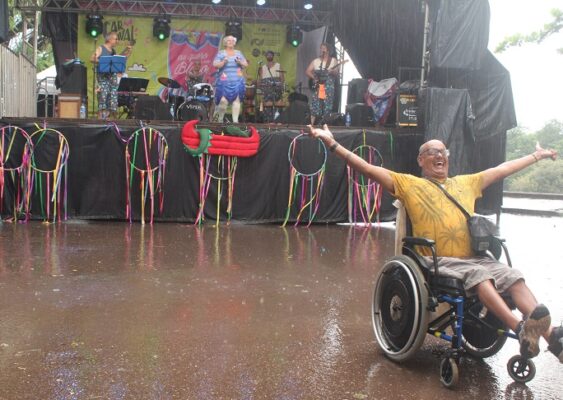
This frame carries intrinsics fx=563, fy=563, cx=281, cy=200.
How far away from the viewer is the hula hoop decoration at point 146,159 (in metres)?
9.02

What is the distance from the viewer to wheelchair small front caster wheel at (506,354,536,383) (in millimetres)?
3109

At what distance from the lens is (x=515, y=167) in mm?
3777

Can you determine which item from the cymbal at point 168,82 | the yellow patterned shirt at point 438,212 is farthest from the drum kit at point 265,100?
the yellow patterned shirt at point 438,212

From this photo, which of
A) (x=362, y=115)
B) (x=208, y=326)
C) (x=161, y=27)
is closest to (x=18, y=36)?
(x=161, y=27)

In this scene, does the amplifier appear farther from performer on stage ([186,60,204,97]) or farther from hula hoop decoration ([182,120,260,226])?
performer on stage ([186,60,204,97])

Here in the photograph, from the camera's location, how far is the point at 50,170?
8.87 metres

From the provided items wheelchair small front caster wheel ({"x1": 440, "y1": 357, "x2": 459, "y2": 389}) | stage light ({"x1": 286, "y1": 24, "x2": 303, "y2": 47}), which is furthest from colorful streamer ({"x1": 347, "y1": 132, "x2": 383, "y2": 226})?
wheelchair small front caster wheel ({"x1": 440, "y1": 357, "x2": 459, "y2": 389})

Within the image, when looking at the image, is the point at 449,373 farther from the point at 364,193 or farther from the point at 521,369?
the point at 364,193

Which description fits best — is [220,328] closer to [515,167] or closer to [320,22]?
[515,167]

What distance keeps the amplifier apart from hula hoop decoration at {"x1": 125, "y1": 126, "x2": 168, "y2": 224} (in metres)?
4.10

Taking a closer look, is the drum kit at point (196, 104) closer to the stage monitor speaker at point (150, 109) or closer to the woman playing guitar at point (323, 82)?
the stage monitor speaker at point (150, 109)

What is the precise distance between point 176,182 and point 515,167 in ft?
20.9

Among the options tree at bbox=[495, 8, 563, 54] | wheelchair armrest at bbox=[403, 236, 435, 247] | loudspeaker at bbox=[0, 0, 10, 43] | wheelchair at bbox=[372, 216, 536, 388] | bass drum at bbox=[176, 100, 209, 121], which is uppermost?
tree at bbox=[495, 8, 563, 54]

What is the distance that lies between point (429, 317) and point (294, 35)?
1250cm
